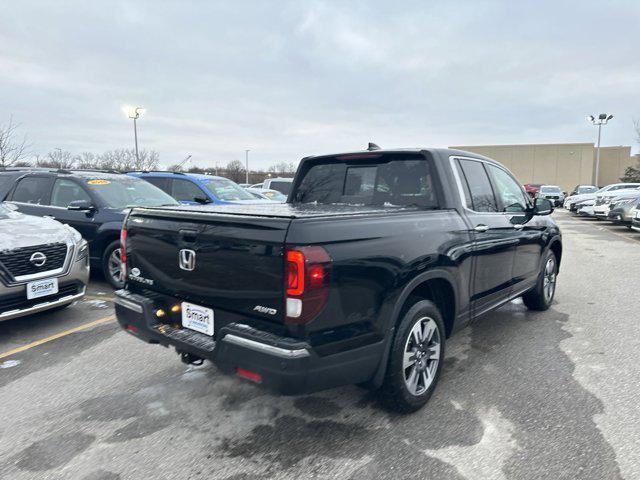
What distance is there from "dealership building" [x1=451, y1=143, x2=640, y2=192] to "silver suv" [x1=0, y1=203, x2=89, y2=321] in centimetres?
6344

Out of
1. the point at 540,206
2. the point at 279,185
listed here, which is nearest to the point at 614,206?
the point at 279,185

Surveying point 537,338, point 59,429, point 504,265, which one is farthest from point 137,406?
point 537,338

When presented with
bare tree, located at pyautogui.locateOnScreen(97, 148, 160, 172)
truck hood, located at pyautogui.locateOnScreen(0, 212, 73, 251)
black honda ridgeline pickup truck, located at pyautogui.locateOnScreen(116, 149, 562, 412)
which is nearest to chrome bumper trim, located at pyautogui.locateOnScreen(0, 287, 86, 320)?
truck hood, located at pyautogui.locateOnScreen(0, 212, 73, 251)

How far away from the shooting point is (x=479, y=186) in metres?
4.14

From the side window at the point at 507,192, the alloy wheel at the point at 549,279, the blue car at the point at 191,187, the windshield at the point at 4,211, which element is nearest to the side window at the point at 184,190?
the blue car at the point at 191,187

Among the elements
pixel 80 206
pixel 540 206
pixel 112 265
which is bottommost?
pixel 112 265

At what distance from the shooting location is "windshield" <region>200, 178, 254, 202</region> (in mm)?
9555

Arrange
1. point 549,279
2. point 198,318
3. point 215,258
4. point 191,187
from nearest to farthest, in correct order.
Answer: point 215,258 → point 198,318 → point 549,279 → point 191,187

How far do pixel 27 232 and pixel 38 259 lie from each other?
41 cm

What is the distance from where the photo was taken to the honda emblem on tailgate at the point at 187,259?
2835 millimetres

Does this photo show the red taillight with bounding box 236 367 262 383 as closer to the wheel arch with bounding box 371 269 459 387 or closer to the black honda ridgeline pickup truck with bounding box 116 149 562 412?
the black honda ridgeline pickup truck with bounding box 116 149 562 412

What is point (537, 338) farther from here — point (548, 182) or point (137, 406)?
point (548, 182)

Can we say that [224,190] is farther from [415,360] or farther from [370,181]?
[415,360]

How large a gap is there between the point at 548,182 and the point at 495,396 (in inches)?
2619
